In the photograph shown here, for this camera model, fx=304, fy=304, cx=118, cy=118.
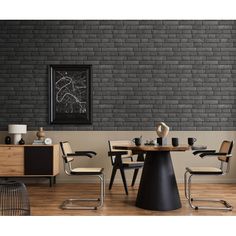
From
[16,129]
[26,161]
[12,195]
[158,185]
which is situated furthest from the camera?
[16,129]

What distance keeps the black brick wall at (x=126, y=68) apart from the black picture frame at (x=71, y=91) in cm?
12

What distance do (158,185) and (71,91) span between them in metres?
2.76

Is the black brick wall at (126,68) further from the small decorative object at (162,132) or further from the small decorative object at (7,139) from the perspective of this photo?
the small decorative object at (162,132)

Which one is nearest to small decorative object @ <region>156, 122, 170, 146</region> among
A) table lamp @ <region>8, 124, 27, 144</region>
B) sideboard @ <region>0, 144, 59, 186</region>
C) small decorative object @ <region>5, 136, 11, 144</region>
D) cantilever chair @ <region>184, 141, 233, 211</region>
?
cantilever chair @ <region>184, 141, 233, 211</region>

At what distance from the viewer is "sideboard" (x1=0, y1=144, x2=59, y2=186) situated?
5.09 m

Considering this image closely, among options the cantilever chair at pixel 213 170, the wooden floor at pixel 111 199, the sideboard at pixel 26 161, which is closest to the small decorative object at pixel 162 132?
the cantilever chair at pixel 213 170

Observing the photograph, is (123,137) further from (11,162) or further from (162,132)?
(11,162)

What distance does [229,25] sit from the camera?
18.6ft

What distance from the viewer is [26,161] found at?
16.7ft

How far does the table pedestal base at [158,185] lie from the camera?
12.1 feet

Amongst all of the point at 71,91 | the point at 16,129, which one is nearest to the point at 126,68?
the point at 71,91

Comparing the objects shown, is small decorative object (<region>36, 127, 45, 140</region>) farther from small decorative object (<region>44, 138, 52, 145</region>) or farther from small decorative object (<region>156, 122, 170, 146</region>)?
small decorative object (<region>156, 122, 170, 146</region>)
